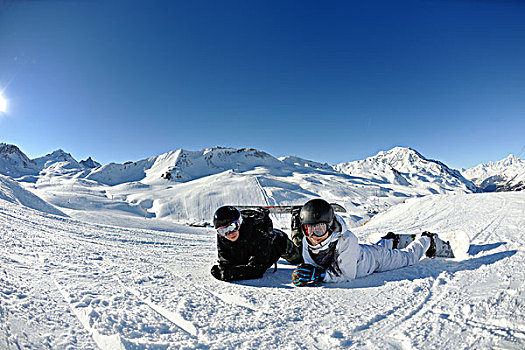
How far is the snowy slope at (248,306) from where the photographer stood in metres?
1.53

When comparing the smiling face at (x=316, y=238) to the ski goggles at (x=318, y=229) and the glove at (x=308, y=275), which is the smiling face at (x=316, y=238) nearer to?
the ski goggles at (x=318, y=229)

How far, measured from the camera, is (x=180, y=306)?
205cm

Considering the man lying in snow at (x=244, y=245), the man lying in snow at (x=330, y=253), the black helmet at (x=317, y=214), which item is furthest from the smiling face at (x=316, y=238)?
the man lying in snow at (x=244, y=245)

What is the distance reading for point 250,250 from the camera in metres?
3.11

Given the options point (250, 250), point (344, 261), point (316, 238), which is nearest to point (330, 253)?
point (344, 261)

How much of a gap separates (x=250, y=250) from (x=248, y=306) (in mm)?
1005

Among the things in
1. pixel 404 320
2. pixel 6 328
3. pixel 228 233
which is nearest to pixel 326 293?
pixel 404 320

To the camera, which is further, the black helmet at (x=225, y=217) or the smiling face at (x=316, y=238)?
the black helmet at (x=225, y=217)

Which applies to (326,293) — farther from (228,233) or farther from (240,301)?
(228,233)

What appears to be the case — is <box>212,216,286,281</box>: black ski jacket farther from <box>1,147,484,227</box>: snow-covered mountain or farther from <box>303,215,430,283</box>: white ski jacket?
<box>1,147,484,227</box>: snow-covered mountain

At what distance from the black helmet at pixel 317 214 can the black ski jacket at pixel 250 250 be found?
2.36ft

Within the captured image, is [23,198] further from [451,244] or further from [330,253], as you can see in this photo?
[451,244]

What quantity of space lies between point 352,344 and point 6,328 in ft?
7.50

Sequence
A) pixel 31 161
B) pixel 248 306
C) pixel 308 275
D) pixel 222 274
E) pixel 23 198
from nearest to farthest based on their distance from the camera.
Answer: pixel 248 306 < pixel 308 275 < pixel 222 274 < pixel 23 198 < pixel 31 161
